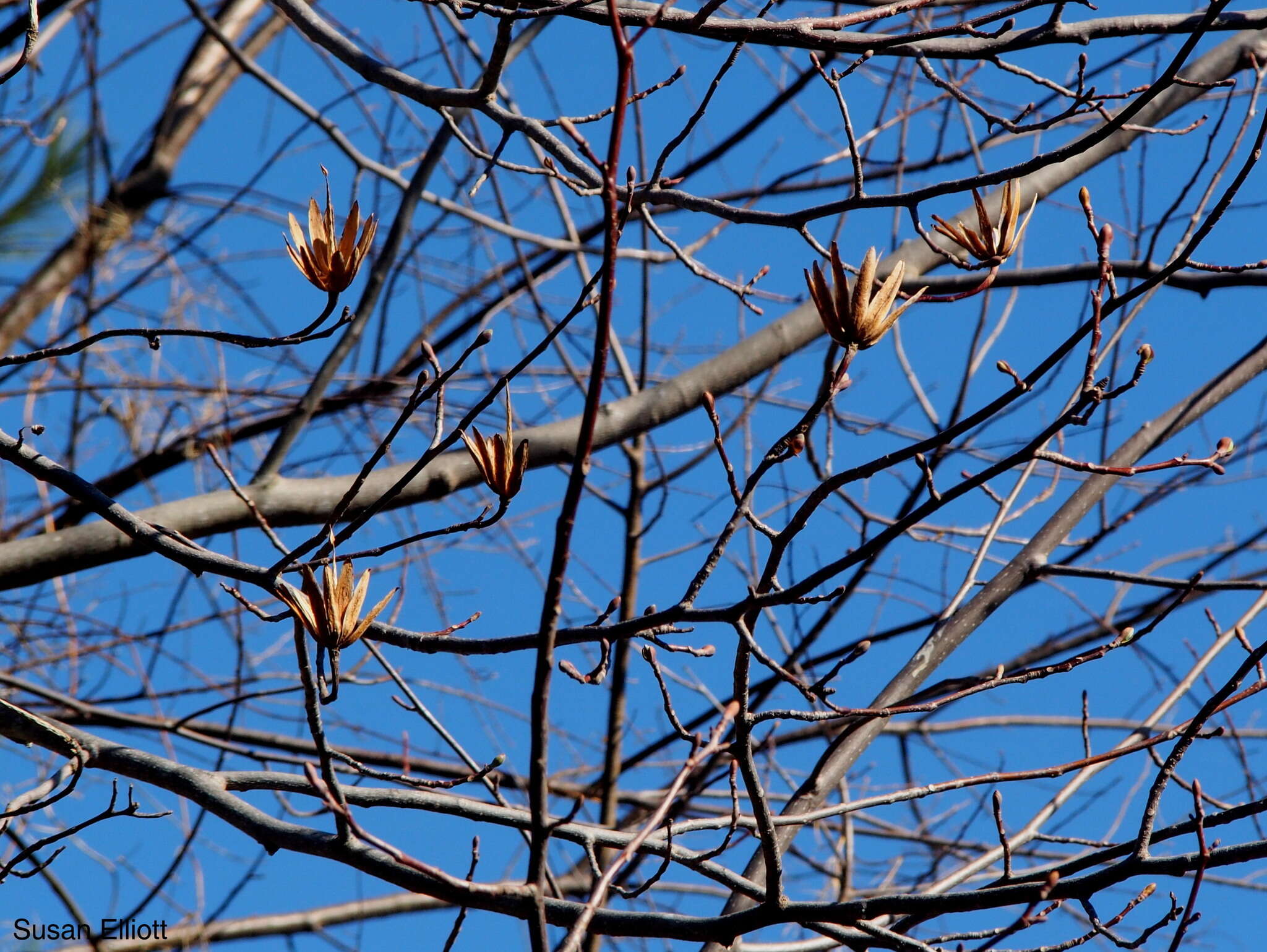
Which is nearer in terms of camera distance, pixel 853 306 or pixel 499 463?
pixel 853 306

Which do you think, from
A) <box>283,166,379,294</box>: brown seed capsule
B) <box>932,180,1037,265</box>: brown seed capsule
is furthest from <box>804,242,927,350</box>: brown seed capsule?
<box>283,166,379,294</box>: brown seed capsule

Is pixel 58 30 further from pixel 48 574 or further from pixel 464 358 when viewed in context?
pixel 464 358

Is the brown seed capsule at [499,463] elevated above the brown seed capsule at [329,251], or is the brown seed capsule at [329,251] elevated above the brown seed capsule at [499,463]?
the brown seed capsule at [329,251]

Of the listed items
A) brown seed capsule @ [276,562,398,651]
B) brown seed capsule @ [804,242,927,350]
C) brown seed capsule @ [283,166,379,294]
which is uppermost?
brown seed capsule @ [283,166,379,294]

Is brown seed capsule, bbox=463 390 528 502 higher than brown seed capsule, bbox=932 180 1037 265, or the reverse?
brown seed capsule, bbox=932 180 1037 265

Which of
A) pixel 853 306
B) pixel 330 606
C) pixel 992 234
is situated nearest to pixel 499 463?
pixel 330 606

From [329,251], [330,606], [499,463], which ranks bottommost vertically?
[330,606]

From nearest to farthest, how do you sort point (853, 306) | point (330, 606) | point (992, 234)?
point (853, 306) < point (330, 606) < point (992, 234)

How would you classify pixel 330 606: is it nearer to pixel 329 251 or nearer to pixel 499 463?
pixel 499 463

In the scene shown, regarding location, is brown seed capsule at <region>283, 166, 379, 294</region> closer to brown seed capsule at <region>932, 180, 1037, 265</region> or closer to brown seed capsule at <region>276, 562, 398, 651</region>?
brown seed capsule at <region>276, 562, 398, 651</region>

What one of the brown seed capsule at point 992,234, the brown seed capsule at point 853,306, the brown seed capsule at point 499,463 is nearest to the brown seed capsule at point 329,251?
the brown seed capsule at point 499,463

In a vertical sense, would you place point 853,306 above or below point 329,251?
below

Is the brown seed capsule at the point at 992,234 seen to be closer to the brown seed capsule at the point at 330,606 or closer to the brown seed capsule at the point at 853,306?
the brown seed capsule at the point at 853,306

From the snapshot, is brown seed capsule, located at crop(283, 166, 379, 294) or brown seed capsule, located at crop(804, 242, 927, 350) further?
brown seed capsule, located at crop(283, 166, 379, 294)
